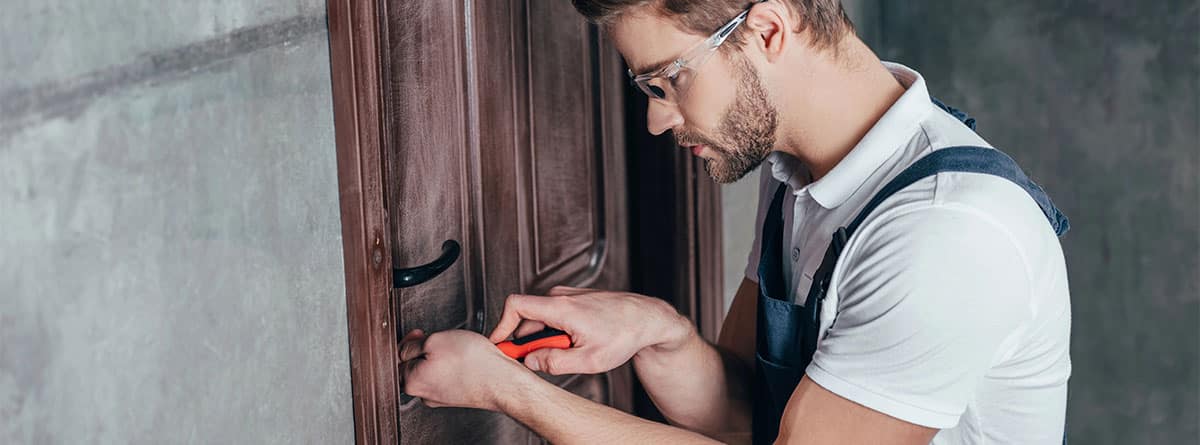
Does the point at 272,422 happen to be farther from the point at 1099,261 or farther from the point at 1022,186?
the point at 1099,261

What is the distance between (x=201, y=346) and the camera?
3.06 feet

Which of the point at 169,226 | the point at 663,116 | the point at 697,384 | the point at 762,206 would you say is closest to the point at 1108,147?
the point at 762,206

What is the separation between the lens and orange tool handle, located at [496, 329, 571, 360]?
125cm

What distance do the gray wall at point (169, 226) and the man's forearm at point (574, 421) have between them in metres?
0.19

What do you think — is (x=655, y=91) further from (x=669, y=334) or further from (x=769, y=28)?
(x=669, y=334)

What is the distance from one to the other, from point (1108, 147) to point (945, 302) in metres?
1.96

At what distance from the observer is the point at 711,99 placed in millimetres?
1263

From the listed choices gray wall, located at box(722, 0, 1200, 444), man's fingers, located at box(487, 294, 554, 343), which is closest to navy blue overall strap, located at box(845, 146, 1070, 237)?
man's fingers, located at box(487, 294, 554, 343)

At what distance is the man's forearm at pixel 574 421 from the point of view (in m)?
1.19

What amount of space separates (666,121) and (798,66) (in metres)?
0.17

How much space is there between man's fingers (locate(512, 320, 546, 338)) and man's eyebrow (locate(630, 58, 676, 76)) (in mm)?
305

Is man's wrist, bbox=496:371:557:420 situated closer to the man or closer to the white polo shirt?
the man

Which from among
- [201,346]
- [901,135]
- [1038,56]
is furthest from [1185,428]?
[201,346]

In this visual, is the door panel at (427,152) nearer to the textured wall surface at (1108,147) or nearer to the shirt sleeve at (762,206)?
the shirt sleeve at (762,206)
